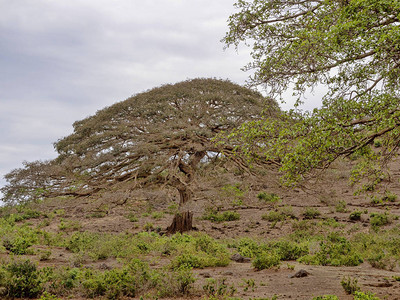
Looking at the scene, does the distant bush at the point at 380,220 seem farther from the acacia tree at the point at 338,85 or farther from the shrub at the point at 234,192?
Result: the acacia tree at the point at 338,85

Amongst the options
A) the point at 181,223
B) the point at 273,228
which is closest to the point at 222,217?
the point at 273,228

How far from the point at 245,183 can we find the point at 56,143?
1151 cm

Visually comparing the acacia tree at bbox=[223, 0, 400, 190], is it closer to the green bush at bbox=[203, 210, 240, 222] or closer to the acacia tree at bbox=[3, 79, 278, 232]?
the acacia tree at bbox=[3, 79, 278, 232]

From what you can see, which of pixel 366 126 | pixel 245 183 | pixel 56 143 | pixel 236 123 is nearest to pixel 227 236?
pixel 245 183

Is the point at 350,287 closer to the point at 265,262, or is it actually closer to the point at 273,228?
the point at 265,262

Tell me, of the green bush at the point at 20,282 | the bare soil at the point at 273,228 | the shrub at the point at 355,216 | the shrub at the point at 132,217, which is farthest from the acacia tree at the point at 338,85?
the shrub at the point at 132,217

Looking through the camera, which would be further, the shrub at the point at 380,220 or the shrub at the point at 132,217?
the shrub at the point at 132,217

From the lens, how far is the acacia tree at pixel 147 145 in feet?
62.7

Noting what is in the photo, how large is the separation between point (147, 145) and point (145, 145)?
0.10 metres

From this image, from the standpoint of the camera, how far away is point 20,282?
26.3 feet

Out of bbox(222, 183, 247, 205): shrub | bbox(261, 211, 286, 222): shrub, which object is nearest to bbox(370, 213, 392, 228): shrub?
bbox(261, 211, 286, 222): shrub

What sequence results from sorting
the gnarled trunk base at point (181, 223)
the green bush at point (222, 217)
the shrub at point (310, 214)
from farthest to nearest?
the green bush at point (222, 217) < the shrub at point (310, 214) < the gnarled trunk base at point (181, 223)

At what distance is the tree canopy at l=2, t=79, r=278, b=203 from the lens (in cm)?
1908

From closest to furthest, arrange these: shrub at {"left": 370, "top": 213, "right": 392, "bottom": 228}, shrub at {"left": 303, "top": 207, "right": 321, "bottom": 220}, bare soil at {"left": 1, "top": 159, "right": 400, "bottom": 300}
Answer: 1. bare soil at {"left": 1, "top": 159, "right": 400, "bottom": 300}
2. shrub at {"left": 370, "top": 213, "right": 392, "bottom": 228}
3. shrub at {"left": 303, "top": 207, "right": 321, "bottom": 220}
